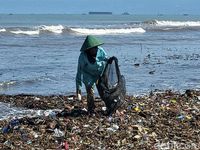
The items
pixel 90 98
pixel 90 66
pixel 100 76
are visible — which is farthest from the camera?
pixel 90 98

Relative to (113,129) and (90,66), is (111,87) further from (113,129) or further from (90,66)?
(113,129)

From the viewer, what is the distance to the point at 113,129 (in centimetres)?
931

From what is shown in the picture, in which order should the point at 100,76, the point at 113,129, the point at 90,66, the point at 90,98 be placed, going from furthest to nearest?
the point at 90,98 < the point at 100,76 < the point at 90,66 < the point at 113,129

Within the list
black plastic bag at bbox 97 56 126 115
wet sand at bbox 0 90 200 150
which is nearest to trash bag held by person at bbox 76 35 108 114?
black plastic bag at bbox 97 56 126 115

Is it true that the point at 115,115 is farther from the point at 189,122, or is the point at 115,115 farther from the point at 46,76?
the point at 46,76

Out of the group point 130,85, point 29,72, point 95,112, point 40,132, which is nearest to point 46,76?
point 29,72

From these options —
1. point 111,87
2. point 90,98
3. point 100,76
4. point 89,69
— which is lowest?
point 90,98

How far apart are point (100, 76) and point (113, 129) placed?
1.54 meters

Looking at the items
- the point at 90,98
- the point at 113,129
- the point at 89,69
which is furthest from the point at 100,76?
the point at 113,129

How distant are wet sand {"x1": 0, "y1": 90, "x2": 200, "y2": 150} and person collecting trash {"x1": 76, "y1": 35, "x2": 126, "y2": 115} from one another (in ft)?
0.91

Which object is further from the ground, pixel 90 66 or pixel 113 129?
pixel 90 66

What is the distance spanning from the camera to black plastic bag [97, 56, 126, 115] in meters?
10.4

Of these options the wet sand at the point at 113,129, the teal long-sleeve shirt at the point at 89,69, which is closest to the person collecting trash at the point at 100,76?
the teal long-sleeve shirt at the point at 89,69

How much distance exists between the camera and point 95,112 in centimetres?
1059
